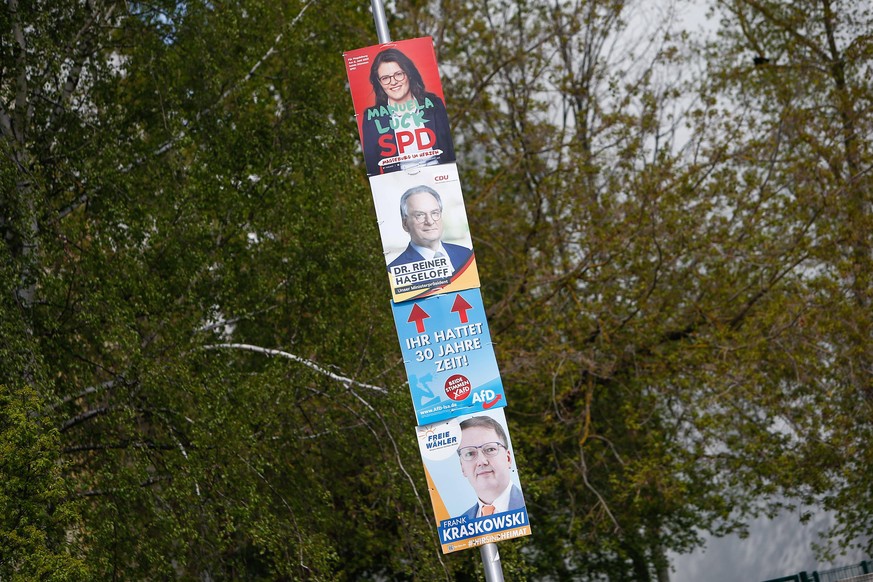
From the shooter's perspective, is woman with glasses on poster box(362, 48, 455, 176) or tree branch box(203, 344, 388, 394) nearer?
woman with glasses on poster box(362, 48, 455, 176)

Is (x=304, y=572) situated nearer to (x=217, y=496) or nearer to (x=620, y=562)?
(x=217, y=496)

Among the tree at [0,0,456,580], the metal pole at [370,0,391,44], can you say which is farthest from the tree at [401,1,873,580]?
the metal pole at [370,0,391,44]

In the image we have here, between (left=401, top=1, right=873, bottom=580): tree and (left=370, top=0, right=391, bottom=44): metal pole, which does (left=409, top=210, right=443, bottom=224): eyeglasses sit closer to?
(left=370, top=0, right=391, bottom=44): metal pole

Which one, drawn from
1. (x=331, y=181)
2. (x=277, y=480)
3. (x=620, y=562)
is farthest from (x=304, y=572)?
(x=620, y=562)

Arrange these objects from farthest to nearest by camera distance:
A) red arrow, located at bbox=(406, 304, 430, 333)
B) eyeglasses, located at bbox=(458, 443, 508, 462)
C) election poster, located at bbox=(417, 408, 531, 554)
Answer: red arrow, located at bbox=(406, 304, 430, 333)
eyeglasses, located at bbox=(458, 443, 508, 462)
election poster, located at bbox=(417, 408, 531, 554)

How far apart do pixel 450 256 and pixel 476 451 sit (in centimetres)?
136

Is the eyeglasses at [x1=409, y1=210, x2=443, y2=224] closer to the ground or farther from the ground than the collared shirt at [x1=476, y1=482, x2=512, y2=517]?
farther from the ground

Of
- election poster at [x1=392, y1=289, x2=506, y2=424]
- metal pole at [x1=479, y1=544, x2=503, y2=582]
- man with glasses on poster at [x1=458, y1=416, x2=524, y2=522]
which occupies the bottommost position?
metal pole at [x1=479, y1=544, x2=503, y2=582]

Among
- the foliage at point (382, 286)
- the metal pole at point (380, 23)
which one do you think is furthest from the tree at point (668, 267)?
the metal pole at point (380, 23)

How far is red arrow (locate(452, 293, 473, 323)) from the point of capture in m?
7.84

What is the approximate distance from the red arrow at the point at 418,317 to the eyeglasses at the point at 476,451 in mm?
872

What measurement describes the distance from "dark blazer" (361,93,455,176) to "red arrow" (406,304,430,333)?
3.28ft

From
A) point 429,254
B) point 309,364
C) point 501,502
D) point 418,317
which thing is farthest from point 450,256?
point 309,364

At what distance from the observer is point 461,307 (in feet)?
25.8
